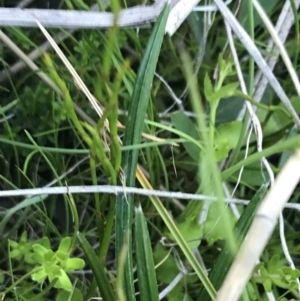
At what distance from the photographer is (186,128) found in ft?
1.74

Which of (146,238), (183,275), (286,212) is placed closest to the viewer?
(146,238)

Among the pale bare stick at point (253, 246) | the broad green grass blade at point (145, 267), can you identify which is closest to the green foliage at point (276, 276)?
the broad green grass blade at point (145, 267)

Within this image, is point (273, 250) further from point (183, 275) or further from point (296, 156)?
point (296, 156)

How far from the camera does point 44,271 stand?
0.39 meters

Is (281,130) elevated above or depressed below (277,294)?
above

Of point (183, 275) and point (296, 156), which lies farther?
point (183, 275)

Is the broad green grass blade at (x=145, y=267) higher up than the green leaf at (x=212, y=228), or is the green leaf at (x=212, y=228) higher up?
the green leaf at (x=212, y=228)

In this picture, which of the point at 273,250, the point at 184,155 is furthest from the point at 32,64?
the point at 273,250

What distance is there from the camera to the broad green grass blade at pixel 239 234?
386 millimetres

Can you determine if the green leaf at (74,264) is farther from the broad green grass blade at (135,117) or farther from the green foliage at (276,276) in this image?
the green foliage at (276,276)

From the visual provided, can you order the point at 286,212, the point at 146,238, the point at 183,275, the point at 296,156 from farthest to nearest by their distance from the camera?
1. the point at 286,212
2. the point at 183,275
3. the point at 146,238
4. the point at 296,156

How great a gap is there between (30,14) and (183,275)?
0.28 meters

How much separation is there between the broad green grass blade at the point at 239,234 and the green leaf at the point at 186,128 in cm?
14

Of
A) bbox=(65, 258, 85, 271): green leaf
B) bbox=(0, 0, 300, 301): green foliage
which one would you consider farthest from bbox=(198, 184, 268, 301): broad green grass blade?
bbox=(65, 258, 85, 271): green leaf
